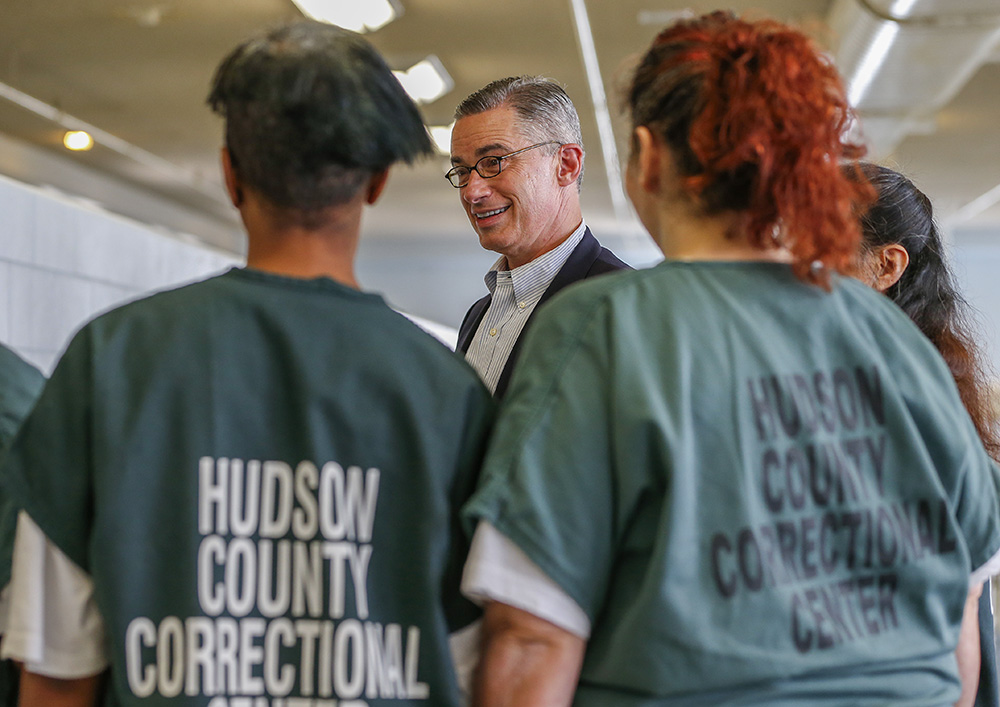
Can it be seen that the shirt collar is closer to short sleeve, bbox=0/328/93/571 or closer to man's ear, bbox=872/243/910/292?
man's ear, bbox=872/243/910/292

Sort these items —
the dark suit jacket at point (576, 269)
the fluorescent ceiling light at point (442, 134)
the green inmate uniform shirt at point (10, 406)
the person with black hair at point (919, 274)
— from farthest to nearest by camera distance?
the fluorescent ceiling light at point (442, 134), the dark suit jacket at point (576, 269), the person with black hair at point (919, 274), the green inmate uniform shirt at point (10, 406)

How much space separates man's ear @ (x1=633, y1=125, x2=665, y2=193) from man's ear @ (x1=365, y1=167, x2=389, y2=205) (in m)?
0.28

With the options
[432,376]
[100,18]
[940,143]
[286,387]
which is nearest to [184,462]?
[286,387]

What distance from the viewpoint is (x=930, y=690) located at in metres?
0.98

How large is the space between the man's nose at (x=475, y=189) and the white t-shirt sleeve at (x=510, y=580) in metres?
1.21

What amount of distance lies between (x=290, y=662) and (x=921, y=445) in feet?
2.21

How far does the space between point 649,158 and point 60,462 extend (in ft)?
2.17

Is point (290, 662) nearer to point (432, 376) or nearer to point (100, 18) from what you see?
point (432, 376)

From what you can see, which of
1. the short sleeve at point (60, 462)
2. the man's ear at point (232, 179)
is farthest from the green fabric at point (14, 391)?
the man's ear at point (232, 179)

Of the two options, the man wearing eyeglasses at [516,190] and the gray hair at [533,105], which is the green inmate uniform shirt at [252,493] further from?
the gray hair at [533,105]

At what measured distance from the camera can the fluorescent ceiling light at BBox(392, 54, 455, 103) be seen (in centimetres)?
582

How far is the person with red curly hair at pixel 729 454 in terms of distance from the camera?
0.88 meters

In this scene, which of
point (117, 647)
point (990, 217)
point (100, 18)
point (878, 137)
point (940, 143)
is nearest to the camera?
point (117, 647)

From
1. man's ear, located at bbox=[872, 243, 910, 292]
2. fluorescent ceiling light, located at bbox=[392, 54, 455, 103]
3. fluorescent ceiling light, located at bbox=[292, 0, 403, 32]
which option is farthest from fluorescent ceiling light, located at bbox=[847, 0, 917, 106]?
fluorescent ceiling light, located at bbox=[392, 54, 455, 103]
